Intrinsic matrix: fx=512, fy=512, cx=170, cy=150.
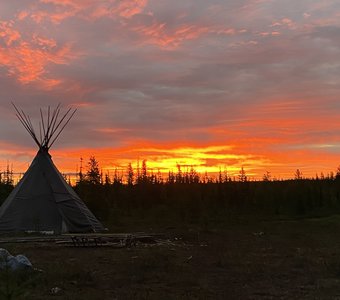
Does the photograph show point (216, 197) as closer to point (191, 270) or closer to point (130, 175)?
point (130, 175)

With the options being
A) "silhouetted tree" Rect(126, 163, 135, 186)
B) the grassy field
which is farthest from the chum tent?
"silhouetted tree" Rect(126, 163, 135, 186)

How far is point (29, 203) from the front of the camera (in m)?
18.3

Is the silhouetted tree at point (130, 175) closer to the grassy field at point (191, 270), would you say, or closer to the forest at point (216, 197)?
the forest at point (216, 197)

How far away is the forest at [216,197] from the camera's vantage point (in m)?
31.4

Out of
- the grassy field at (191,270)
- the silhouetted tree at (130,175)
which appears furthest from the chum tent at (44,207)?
the silhouetted tree at (130,175)

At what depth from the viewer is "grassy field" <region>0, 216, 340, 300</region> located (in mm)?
7434

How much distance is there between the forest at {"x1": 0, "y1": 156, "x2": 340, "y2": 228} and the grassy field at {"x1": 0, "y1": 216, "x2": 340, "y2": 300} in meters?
14.9

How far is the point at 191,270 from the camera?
9.56 metres

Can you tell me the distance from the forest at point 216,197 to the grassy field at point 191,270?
48.9 feet

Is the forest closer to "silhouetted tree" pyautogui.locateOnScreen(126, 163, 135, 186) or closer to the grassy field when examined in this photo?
"silhouetted tree" pyautogui.locateOnScreen(126, 163, 135, 186)

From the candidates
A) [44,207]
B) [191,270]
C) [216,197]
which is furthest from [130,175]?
[191,270]

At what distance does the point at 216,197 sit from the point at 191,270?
25.6 meters

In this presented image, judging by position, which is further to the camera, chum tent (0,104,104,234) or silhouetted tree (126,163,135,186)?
Answer: silhouetted tree (126,163,135,186)

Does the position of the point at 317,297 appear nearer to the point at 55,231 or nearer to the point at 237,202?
the point at 55,231
